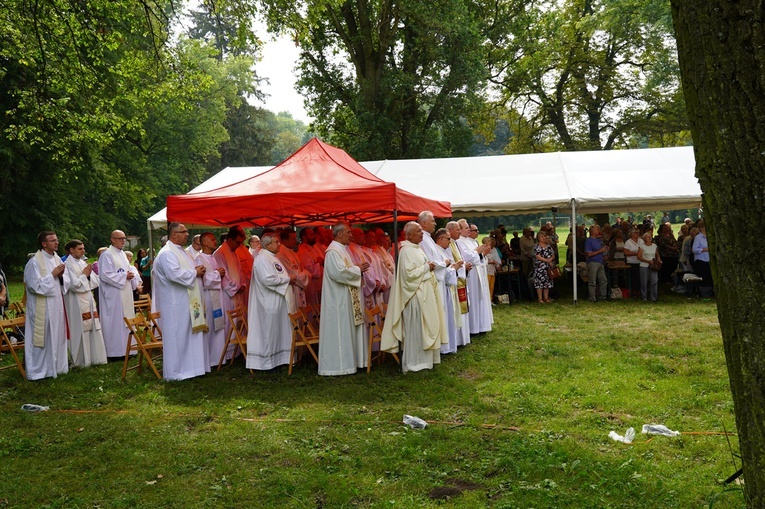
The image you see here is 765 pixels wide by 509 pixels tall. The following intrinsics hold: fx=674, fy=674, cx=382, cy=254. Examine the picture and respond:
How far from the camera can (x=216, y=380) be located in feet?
28.3

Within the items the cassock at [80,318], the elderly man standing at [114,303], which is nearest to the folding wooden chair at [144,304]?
Answer: the elderly man standing at [114,303]

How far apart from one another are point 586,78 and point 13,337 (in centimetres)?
2538

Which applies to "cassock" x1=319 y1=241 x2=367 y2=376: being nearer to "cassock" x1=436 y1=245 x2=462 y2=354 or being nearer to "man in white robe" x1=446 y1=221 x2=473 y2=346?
"cassock" x1=436 y1=245 x2=462 y2=354

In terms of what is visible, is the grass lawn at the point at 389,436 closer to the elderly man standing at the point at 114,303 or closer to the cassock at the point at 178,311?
the cassock at the point at 178,311

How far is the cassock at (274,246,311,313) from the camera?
9414 mm

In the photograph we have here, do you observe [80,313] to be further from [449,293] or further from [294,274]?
[449,293]

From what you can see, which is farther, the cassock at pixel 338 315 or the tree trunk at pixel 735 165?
the cassock at pixel 338 315

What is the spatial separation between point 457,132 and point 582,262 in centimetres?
1138

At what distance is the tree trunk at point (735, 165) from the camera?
6.84 ft

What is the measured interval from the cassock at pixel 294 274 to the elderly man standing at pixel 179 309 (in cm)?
Answer: 121

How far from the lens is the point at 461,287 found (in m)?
10.6

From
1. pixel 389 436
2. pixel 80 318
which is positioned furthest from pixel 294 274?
pixel 389 436

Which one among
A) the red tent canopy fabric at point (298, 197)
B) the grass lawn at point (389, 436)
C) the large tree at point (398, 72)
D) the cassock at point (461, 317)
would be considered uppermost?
the large tree at point (398, 72)

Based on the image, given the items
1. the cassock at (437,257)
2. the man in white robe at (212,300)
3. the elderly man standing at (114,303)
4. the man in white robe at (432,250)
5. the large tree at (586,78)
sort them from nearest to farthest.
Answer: the man in white robe at (212,300), the man in white robe at (432,250), the cassock at (437,257), the elderly man standing at (114,303), the large tree at (586,78)
